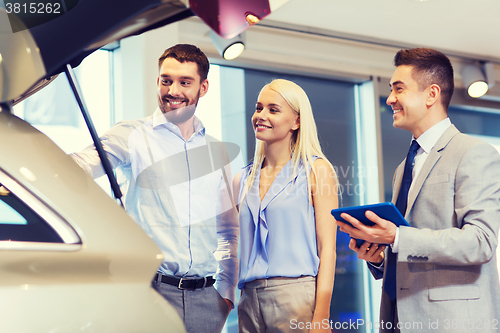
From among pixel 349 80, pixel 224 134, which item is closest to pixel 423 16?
pixel 349 80

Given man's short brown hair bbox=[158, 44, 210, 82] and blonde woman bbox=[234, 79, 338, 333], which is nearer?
blonde woman bbox=[234, 79, 338, 333]

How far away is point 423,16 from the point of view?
3268 millimetres

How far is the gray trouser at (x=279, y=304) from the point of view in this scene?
4.80 feet

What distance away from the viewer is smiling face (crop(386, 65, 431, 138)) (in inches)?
62.5

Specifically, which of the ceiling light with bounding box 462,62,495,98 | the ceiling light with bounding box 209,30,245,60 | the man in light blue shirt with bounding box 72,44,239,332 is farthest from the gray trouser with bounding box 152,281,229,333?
the ceiling light with bounding box 462,62,495,98

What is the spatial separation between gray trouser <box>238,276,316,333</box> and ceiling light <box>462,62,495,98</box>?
10.6 feet

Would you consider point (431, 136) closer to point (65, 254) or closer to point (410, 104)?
point (410, 104)

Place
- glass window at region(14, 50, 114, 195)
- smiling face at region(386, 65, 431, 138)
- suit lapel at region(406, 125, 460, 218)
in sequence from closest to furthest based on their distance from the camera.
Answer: suit lapel at region(406, 125, 460, 218) → smiling face at region(386, 65, 431, 138) → glass window at region(14, 50, 114, 195)

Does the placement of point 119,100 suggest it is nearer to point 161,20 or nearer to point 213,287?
point 213,287

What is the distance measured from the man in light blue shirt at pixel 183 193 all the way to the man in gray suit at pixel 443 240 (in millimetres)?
476

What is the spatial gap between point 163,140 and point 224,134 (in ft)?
5.81

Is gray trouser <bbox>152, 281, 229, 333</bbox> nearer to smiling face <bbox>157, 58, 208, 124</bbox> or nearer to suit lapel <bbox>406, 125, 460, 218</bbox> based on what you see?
smiling face <bbox>157, 58, 208, 124</bbox>

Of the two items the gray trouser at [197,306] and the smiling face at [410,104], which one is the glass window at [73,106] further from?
the smiling face at [410,104]

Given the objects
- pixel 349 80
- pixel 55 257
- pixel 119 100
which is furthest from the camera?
pixel 349 80
